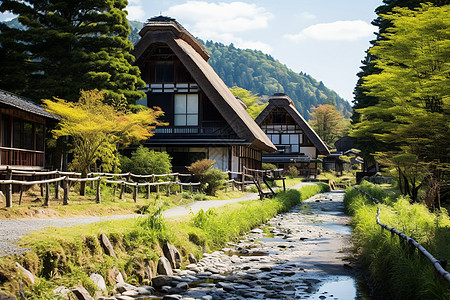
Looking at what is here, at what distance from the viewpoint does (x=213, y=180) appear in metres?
21.7

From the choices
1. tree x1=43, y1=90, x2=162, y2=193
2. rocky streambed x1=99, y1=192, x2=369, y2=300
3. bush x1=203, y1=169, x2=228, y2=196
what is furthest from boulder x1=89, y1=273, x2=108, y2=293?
bush x1=203, y1=169, x2=228, y2=196

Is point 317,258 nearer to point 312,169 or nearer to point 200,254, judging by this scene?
point 200,254

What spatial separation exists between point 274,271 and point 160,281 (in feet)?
7.93

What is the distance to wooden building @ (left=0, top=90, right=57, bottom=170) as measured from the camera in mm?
15844

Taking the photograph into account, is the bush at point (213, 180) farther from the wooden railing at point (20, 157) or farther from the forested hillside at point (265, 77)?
the forested hillside at point (265, 77)

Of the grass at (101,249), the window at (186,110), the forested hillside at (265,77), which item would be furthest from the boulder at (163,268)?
the forested hillside at (265,77)

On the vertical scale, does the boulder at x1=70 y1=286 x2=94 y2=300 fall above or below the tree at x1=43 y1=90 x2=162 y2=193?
below

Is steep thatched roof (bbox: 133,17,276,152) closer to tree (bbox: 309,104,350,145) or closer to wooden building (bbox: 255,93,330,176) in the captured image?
wooden building (bbox: 255,93,330,176)

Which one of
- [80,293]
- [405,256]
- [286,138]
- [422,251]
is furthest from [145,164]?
[286,138]

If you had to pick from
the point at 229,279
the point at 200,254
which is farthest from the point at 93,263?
the point at 200,254

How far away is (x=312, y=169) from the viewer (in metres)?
52.2

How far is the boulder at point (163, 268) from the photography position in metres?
8.45

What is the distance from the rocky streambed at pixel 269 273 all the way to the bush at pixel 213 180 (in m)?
7.78

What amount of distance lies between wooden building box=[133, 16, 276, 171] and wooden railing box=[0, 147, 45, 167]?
8626mm
